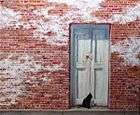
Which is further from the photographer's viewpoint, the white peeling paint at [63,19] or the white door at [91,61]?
the white door at [91,61]

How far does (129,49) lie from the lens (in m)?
10.4

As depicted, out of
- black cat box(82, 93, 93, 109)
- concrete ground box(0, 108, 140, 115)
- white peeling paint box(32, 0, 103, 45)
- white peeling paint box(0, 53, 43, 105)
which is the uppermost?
white peeling paint box(32, 0, 103, 45)

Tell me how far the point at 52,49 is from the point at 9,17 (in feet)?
4.26

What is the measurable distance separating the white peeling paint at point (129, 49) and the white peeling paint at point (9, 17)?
2.41 metres

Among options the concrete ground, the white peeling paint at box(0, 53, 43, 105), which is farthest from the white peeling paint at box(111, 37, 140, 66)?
the white peeling paint at box(0, 53, 43, 105)

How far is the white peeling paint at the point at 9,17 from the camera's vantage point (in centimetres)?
1021

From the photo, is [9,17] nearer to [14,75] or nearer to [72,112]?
[14,75]

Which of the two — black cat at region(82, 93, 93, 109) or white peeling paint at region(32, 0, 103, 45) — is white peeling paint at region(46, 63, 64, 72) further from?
black cat at region(82, 93, 93, 109)

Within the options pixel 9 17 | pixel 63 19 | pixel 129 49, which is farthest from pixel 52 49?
pixel 129 49

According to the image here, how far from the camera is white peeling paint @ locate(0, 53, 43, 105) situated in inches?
409

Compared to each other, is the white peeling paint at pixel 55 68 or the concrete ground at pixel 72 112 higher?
the white peeling paint at pixel 55 68

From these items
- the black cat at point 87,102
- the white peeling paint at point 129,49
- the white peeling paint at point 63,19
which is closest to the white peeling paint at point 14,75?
the white peeling paint at point 63,19

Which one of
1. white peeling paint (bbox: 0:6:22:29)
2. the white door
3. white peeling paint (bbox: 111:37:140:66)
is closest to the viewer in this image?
white peeling paint (bbox: 0:6:22:29)

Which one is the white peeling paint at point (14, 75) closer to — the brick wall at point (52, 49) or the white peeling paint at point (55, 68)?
the brick wall at point (52, 49)
